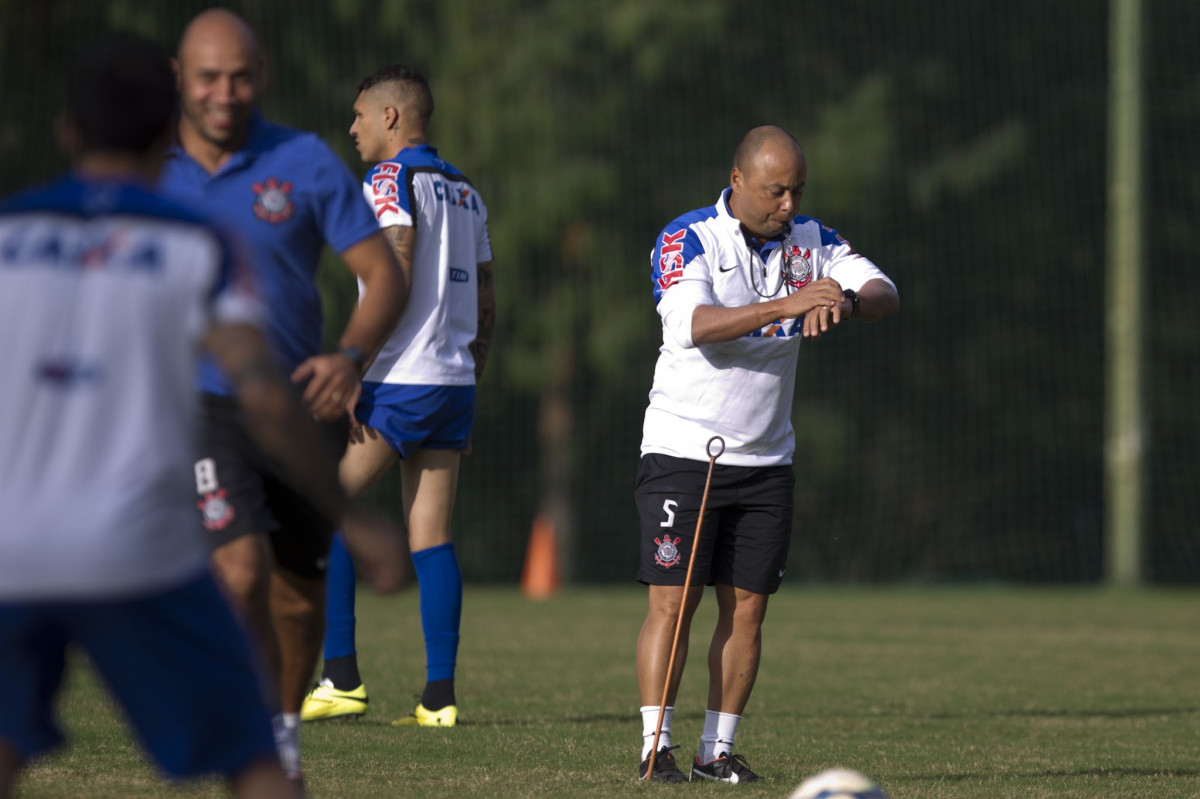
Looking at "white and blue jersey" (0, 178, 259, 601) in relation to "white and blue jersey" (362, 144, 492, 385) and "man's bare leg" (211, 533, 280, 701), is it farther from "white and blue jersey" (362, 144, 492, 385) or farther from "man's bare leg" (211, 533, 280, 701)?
"white and blue jersey" (362, 144, 492, 385)

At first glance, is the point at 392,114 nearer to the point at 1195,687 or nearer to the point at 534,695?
the point at 534,695

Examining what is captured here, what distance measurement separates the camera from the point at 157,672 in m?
2.50

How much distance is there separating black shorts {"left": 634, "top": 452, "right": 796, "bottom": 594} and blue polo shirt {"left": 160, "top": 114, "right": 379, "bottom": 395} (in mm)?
1557

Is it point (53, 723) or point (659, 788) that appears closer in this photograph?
point (53, 723)

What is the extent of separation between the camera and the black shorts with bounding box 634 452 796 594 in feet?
17.0

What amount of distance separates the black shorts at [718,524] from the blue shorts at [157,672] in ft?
8.83

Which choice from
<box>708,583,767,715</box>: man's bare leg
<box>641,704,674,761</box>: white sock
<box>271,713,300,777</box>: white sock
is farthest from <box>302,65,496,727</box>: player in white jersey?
<box>271,713,300,777</box>: white sock

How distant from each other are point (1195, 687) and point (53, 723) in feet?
22.5

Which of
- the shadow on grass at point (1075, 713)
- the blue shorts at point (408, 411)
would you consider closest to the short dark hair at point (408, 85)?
the blue shorts at point (408, 411)

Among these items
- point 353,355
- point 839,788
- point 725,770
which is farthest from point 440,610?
point 839,788

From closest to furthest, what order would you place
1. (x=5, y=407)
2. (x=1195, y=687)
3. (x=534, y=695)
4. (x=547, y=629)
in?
(x=5, y=407), (x=534, y=695), (x=1195, y=687), (x=547, y=629)

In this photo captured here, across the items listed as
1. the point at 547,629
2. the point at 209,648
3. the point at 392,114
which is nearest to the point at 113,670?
the point at 209,648

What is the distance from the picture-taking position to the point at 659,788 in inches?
190

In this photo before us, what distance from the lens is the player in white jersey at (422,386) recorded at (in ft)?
19.8
